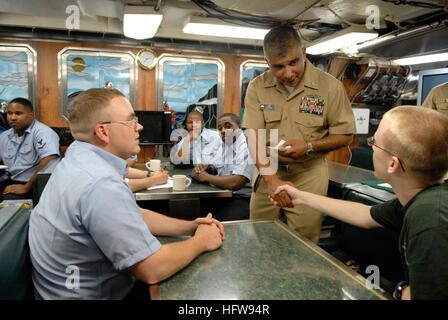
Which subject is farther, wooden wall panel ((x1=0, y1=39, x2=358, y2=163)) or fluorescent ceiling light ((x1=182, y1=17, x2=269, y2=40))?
wooden wall panel ((x1=0, y1=39, x2=358, y2=163))

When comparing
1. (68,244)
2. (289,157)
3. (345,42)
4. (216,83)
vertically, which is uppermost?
(345,42)

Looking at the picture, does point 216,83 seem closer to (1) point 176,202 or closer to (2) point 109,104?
(1) point 176,202

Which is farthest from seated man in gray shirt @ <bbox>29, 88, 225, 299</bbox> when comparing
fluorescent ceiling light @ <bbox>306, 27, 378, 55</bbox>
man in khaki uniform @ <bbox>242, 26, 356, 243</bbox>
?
fluorescent ceiling light @ <bbox>306, 27, 378, 55</bbox>

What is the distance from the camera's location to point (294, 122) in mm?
2191

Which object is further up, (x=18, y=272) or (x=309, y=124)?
(x=309, y=124)

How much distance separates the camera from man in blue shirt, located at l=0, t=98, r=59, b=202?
3.93 meters

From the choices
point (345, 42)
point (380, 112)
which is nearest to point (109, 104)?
point (345, 42)

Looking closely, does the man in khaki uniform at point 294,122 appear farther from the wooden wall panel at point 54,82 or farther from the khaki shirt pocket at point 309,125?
the wooden wall panel at point 54,82

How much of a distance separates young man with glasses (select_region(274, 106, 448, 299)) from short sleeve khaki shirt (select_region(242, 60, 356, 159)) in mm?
842

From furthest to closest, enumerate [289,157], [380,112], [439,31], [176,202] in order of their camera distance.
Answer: [380,112] → [439,31] → [176,202] → [289,157]

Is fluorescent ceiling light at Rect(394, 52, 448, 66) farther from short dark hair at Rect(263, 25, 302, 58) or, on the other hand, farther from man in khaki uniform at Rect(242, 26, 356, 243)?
short dark hair at Rect(263, 25, 302, 58)

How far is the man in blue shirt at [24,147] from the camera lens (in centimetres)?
393
